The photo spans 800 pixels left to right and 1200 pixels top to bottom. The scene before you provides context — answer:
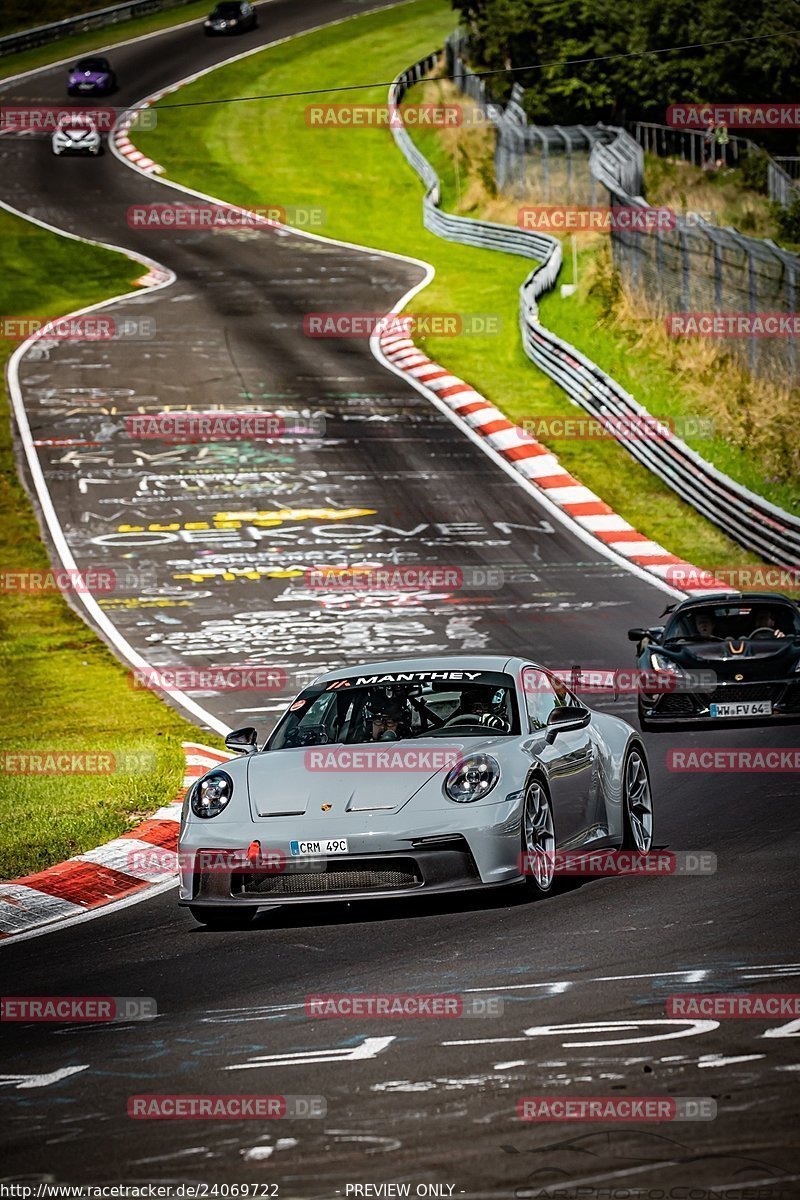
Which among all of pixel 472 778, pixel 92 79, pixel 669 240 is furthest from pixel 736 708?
pixel 92 79

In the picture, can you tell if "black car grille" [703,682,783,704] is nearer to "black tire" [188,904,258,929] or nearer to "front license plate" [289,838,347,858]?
"black tire" [188,904,258,929]

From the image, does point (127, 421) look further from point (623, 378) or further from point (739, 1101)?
point (739, 1101)

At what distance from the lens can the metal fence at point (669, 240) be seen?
27.5 meters

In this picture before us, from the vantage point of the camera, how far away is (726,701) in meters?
16.1

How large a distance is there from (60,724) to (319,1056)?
11.8m

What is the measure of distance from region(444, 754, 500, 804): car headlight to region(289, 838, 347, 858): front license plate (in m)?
0.61

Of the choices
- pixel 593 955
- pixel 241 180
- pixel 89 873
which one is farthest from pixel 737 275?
pixel 241 180

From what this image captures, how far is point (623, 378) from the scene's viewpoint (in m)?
33.2

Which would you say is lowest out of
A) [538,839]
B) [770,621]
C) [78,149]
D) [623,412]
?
[623,412]

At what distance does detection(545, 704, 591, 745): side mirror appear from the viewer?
1008cm

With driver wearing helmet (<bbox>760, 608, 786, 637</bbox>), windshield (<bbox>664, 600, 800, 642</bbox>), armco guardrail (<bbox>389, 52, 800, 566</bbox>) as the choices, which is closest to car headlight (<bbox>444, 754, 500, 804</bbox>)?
windshield (<bbox>664, 600, 800, 642</bbox>)

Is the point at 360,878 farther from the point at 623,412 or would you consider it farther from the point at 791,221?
the point at 791,221

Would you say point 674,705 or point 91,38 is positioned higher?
point 91,38

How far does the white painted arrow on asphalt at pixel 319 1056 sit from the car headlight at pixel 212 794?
301cm
